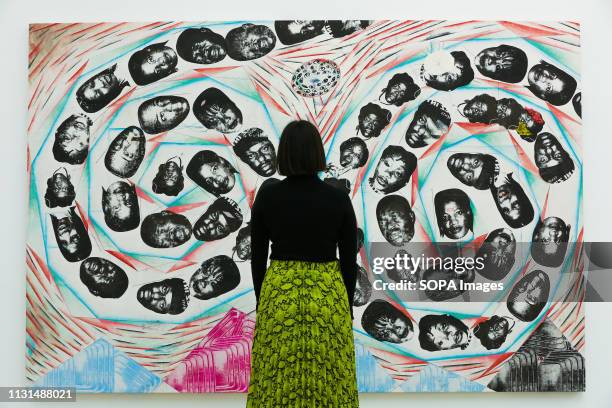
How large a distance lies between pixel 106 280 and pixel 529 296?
2083 mm

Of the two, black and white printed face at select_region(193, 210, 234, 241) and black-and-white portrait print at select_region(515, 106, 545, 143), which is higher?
black-and-white portrait print at select_region(515, 106, 545, 143)

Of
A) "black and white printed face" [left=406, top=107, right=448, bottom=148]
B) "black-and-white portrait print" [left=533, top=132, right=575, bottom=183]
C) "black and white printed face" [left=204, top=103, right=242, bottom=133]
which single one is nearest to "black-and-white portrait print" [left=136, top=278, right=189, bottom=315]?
"black and white printed face" [left=204, top=103, right=242, bottom=133]

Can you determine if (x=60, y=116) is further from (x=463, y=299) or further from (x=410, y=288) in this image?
(x=463, y=299)

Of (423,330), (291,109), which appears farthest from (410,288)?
(291,109)

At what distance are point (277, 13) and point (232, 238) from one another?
3.76 feet

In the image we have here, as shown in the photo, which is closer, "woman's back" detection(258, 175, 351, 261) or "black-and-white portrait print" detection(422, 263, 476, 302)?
"woman's back" detection(258, 175, 351, 261)

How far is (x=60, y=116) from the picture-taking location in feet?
11.2

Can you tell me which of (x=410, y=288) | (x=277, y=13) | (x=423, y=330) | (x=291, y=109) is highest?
(x=277, y=13)

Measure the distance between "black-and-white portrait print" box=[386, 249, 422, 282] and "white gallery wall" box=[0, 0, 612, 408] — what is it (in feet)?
2.87

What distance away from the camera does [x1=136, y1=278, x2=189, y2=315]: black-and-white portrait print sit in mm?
3357

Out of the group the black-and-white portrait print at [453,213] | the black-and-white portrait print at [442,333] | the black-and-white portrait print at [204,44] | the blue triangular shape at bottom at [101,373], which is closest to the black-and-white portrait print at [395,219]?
the black-and-white portrait print at [453,213]

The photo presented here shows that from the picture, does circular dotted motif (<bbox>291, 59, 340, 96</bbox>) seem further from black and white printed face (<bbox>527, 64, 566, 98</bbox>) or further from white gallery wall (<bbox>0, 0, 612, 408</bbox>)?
black and white printed face (<bbox>527, 64, 566, 98</bbox>)

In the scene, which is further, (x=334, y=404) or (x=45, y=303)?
(x=45, y=303)

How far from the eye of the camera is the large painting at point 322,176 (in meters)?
3.35
